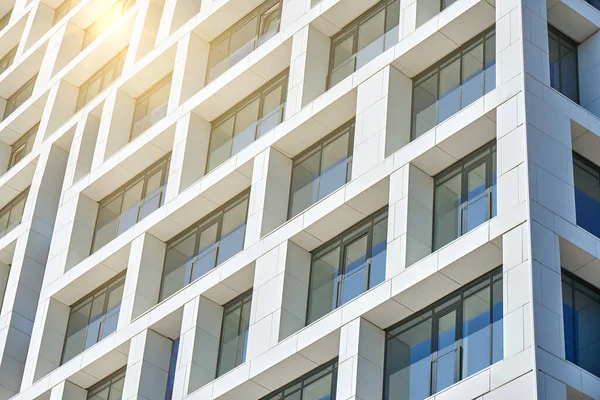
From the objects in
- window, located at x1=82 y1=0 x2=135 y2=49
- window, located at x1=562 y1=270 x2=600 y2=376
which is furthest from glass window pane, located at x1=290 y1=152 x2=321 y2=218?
A: window, located at x1=82 y1=0 x2=135 y2=49

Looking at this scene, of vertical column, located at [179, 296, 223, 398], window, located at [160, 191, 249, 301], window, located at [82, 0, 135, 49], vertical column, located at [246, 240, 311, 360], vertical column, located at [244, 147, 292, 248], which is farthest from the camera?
window, located at [82, 0, 135, 49]

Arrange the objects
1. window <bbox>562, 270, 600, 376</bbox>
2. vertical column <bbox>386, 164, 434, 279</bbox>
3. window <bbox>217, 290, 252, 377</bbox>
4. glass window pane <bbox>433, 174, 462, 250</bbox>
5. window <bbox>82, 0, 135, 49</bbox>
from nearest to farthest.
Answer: window <bbox>562, 270, 600, 376</bbox>, vertical column <bbox>386, 164, 434, 279</bbox>, glass window pane <bbox>433, 174, 462, 250</bbox>, window <bbox>217, 290, 252, 377</bbox>, window <bbox>82, 0, 135, 49</bbox>

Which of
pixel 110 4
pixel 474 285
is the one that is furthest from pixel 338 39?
pixel 110 4

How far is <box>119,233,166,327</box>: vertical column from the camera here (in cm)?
4378

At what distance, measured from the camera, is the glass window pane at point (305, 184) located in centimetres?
4100

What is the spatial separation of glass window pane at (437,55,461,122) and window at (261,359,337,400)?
809 centimetres

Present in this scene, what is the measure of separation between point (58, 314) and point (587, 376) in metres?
23.2

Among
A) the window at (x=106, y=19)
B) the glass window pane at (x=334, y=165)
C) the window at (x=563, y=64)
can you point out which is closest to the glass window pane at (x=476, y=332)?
the window at (x=563, y=64)

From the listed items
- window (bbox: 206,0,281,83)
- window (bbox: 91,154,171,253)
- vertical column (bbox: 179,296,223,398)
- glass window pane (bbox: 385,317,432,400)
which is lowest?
glass window pane (bbox: 385,317,432,400)

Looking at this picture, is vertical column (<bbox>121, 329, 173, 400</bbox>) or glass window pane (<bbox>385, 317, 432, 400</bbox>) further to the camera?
vertical column (<bbox>121, 329, 173, 400</bbox>)

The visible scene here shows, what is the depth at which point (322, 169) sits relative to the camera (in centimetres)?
4131

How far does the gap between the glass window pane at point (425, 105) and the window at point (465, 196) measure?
2.14 meters

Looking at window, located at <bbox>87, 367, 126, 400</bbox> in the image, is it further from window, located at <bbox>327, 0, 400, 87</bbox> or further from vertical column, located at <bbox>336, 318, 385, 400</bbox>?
window, located at <bbox>327, 0, 400, 87</bbox>

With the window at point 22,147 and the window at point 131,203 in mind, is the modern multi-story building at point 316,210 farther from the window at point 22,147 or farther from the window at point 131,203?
the window at point 22,147
